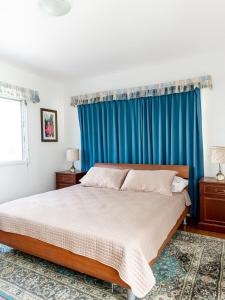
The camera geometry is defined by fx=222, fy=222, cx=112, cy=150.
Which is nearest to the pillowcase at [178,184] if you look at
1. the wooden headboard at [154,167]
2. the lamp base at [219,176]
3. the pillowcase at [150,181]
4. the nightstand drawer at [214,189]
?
the pillowcase at [150,181]

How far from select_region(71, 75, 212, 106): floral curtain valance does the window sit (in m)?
1.11

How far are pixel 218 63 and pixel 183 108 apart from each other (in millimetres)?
802

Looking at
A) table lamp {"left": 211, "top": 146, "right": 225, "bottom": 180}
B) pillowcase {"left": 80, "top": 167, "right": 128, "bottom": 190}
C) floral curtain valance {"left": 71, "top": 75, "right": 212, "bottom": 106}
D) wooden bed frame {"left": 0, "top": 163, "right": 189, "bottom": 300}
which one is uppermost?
floral curtain valance {"left": 71, "top": 75, "right": 212, "bottom": 106}

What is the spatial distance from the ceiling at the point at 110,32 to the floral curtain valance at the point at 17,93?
0.39m

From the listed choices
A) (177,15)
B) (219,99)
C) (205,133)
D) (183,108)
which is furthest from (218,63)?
(177,15)

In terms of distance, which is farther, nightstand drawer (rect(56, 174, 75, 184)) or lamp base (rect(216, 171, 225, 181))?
nightstand drawer (rect(56, 174, 75, 184))

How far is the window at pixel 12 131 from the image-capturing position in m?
3.64

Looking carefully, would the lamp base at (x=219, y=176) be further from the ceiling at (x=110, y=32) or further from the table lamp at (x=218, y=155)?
the ceiling at (x=110, y=32)

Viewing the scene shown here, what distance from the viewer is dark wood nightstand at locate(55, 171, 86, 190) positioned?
419 cm

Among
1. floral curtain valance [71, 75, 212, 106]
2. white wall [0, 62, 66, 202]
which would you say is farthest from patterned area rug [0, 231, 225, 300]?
floral curtain valance [71, 75, 212, 106]

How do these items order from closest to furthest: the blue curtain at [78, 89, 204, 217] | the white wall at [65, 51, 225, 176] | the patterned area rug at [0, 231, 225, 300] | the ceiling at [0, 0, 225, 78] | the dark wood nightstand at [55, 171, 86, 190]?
the patterned area rug at [0, 231, 225, 300]
the ceiling at [0, 0, 225, 78]
the white wall at [65, 51, 225, 176]
the blue curtain at [78, 89, 204, 217]
the dark wood nightstand at [55, 171, 86, 190]

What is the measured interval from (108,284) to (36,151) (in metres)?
2.82

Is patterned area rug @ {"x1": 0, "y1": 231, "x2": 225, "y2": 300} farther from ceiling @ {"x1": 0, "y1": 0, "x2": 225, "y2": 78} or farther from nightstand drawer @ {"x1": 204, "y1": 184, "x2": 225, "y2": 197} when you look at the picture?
ceiling @ {"x1": 0, "y1": 0, "x2": 225, "y2": 78}

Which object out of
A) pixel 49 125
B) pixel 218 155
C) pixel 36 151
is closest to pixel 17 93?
pixel 49 125
